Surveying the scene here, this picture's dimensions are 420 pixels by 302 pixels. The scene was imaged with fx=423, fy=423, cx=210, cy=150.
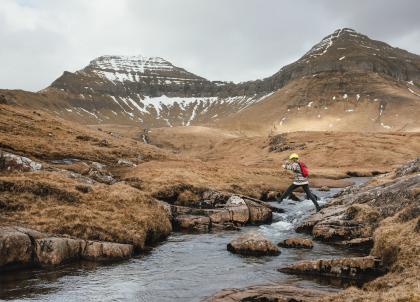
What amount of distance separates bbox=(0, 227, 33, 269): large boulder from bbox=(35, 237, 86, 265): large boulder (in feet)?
1.46

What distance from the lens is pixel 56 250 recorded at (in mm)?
20109

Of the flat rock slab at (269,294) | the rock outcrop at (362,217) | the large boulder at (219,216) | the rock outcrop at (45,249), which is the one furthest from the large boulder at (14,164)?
the flat rock slab at (269,294)

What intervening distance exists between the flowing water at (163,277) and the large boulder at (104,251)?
69 centimetres

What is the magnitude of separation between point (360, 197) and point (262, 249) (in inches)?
488

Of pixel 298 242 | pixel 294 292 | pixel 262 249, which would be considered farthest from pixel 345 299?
pixel 298 242

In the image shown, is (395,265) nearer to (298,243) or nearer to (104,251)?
(298,243)

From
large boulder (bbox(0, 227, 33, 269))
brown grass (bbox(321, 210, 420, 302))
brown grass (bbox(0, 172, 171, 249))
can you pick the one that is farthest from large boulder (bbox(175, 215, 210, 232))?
large boulder (bbox(0, 227, 33, 269))

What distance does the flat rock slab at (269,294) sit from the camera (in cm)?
1445

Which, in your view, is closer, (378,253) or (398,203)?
Answer: (378,253)

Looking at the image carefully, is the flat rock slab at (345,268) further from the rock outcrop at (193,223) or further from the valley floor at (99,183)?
the rock outcrop at (193,223)

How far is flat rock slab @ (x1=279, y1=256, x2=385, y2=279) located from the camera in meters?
18.4

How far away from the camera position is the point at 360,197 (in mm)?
32125

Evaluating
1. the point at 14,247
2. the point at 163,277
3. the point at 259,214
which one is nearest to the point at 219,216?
the point at 259,214

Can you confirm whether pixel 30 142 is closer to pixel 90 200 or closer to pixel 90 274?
pixel 90 200
